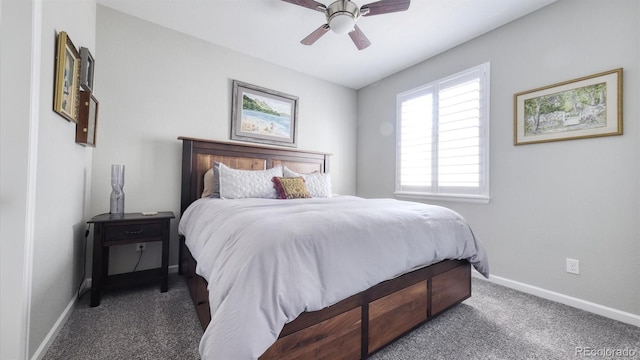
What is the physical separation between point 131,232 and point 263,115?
199 cm

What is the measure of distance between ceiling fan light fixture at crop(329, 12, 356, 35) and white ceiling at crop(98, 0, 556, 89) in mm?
424

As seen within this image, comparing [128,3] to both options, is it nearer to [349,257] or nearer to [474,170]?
[349,257]

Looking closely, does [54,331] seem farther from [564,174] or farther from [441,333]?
[564,174]

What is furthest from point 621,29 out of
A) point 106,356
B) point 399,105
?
point 106,356

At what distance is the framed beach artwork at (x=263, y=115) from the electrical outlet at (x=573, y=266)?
10.5 feet

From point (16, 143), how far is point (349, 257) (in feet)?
5.53

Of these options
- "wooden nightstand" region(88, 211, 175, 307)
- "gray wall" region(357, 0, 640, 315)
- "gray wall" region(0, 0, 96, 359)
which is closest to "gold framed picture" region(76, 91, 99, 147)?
"gray wall" region(0, 0, 96, 359)

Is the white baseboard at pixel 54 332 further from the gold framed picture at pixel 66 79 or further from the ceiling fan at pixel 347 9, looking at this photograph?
the ceiling fan at pixel 347 9

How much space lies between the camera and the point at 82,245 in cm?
211

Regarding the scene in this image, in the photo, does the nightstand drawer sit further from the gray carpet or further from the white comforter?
the white comforter

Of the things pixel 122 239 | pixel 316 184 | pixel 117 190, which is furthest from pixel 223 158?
pixel 122 239

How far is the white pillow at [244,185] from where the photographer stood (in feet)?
7.89

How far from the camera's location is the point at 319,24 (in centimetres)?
258

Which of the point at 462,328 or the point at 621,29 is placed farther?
the point at 621,29
